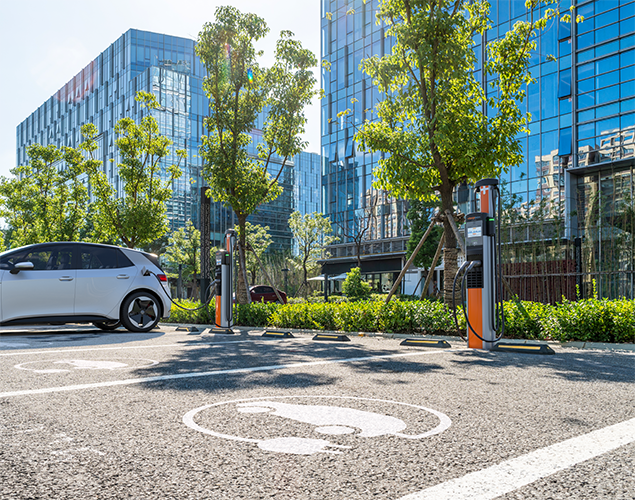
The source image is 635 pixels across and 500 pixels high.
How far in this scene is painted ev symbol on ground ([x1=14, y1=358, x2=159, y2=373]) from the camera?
5.47 meters

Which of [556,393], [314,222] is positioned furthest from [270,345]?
[314,222]

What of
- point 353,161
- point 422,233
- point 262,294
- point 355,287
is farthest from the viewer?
point 353,161

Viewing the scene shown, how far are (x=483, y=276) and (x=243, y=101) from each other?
34.9ft

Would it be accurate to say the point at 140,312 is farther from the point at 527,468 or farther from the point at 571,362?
the point at 527,468

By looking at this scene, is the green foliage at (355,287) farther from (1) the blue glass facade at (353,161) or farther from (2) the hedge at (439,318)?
(2) the hedge at (439,318)

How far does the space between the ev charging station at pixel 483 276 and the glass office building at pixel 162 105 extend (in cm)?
5721

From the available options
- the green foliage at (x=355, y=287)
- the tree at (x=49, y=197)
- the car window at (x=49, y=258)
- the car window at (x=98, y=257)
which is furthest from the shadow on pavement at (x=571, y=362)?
the tree at (x=49, y=197)

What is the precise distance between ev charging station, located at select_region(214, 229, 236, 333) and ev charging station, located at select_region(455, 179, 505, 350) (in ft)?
18.1

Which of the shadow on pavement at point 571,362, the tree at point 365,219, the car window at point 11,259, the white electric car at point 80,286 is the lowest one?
the shadow on pavement at point 571,362

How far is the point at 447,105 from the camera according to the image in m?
11.6

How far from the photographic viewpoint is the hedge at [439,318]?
8.29 m

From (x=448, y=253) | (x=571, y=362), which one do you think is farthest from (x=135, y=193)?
(x=571, y=362)

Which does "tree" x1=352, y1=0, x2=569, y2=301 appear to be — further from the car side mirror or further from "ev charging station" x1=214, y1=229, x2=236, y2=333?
the car side mirror

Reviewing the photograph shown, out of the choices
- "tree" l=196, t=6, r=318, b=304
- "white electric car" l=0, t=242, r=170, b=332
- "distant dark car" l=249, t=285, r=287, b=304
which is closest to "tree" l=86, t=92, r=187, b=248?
"tree" l=196, t=6, r=318, b=304
